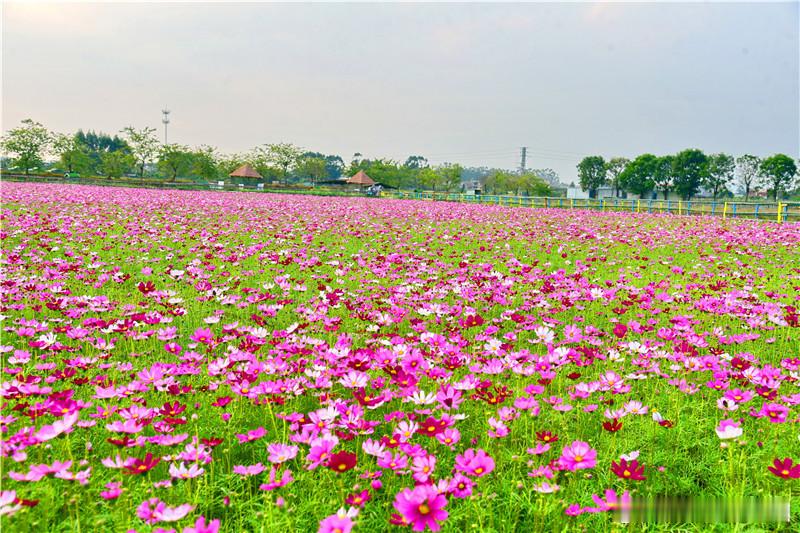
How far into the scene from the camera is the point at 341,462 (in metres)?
1.42

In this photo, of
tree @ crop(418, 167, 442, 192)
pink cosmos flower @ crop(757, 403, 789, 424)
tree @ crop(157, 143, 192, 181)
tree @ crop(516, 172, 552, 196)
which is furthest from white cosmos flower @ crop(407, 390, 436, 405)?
tree @ crop(516, 172, 552, 196)

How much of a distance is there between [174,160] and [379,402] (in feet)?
226

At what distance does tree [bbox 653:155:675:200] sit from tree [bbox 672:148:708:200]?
0.98m

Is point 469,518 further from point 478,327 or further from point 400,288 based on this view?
point 400,288

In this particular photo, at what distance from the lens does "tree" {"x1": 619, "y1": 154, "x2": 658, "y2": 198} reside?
74875 millimetres

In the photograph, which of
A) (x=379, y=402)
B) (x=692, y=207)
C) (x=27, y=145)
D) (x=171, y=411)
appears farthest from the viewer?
(x=27, y=145)

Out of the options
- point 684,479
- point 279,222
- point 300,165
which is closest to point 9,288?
point 684,479

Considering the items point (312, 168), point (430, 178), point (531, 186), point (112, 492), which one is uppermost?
point (312, 168)

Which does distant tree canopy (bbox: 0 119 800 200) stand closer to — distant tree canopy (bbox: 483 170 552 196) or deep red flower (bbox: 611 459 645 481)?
distant tree canopy (bbox: 483 170 552 196)

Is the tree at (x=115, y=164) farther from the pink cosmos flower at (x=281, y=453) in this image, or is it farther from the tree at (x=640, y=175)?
the tree at (x=640, y=175)

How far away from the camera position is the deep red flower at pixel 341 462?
1.40 m

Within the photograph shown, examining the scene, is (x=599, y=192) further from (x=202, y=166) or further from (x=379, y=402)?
(x=379, y=402)

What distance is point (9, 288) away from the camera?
3.93m

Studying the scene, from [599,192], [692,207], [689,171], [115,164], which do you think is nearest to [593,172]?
[599,192]
